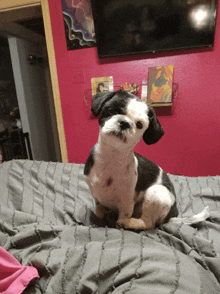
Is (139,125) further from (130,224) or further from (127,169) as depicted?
(130,224)

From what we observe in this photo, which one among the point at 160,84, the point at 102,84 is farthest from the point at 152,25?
the point at 102,84

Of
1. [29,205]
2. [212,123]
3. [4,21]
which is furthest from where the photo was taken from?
[4,21]

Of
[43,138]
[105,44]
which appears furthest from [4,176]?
[43,138]

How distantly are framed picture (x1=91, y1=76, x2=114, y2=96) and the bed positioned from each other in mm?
961

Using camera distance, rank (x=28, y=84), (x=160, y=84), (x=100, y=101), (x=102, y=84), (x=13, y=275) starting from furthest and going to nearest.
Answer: (x=28, y=84) < (x=102, y=84) < (x=160, y=84) < (x=100, y=101) < (x=13, y=275)

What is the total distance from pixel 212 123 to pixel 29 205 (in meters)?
1.61

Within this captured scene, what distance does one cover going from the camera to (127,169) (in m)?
0.80

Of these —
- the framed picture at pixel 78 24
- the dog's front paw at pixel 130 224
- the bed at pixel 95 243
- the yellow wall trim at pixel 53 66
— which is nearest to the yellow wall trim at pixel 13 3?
the yellow wall trim at pixel 53 66

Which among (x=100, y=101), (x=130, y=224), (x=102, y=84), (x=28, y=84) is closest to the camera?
(x=100, y=101)

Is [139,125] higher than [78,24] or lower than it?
lower

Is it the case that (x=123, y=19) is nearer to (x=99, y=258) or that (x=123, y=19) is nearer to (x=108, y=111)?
(x=108, y=111)

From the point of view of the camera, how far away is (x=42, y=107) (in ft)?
10.9

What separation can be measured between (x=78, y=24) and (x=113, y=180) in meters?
1.59

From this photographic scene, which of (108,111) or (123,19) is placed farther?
(123,19)
